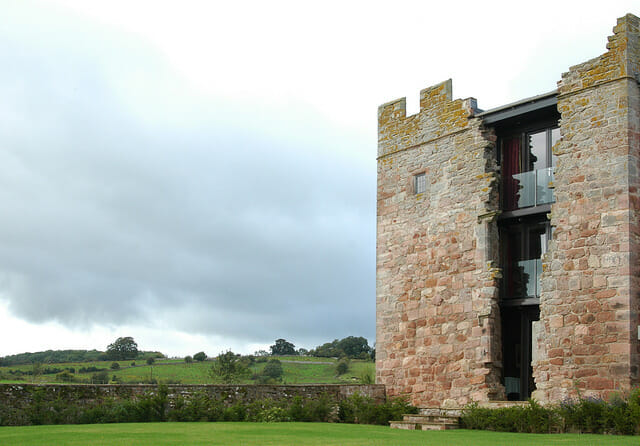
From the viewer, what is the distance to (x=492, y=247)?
19.3 meters

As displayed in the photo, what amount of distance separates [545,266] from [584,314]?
1536mm

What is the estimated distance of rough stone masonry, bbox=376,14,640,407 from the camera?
16.5 m

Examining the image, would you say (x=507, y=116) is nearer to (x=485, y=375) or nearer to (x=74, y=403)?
(x=485, y=375)

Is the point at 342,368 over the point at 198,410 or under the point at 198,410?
under

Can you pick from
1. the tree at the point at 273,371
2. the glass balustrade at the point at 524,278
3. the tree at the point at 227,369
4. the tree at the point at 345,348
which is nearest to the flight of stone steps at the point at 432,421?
the glass balustrade at the point at 524,278

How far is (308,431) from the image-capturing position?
1480cm

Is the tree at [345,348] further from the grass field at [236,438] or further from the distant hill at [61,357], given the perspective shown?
the grass field at [236,438]

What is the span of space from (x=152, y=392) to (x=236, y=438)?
6.36 meters

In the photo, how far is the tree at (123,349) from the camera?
5856cm

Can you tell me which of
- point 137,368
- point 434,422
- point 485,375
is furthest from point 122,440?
point 137,368

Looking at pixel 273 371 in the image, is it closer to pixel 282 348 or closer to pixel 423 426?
pixel 282 348

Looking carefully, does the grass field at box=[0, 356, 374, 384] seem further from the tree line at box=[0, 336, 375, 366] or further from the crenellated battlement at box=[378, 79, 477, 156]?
the crenellated battlement at box=[378, 79, 477, 156]

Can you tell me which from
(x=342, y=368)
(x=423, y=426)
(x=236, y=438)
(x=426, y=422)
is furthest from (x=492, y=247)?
(x=342, y=368)

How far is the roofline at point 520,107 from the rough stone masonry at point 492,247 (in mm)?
107
